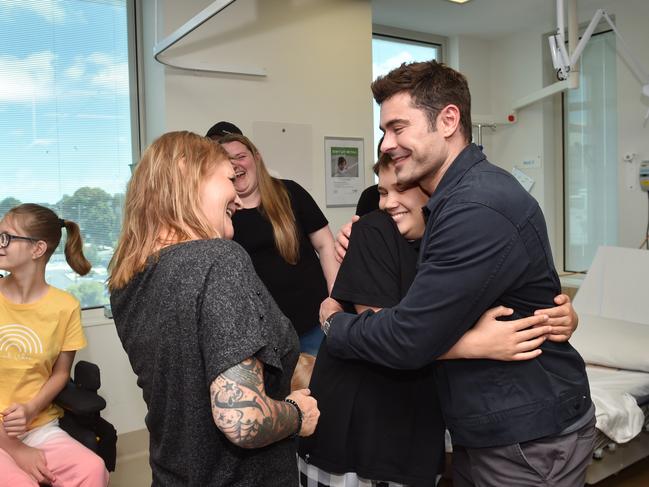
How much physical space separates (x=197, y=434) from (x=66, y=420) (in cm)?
147

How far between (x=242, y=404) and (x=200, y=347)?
0.13 meters

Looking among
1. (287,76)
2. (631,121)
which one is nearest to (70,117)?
(287,76)

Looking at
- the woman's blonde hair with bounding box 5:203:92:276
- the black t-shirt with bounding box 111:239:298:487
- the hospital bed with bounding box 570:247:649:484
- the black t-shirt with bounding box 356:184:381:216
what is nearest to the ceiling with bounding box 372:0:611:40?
the hospital bed with bounding box 570:247:649:484

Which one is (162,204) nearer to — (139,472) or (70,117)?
(139,472)

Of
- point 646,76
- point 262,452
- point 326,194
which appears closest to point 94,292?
point 326,194

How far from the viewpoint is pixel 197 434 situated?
103 centimetres

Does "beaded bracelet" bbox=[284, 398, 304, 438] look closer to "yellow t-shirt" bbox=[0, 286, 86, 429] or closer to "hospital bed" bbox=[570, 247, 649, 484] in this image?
"yellow t-shirt" bbox=[0, 286, 86, 429]

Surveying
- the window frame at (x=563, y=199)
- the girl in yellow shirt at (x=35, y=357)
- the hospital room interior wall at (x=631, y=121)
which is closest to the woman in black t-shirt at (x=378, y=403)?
the girl in yellow shirt at (x=35, y=357)

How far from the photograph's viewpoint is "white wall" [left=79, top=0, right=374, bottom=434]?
10.7 feet

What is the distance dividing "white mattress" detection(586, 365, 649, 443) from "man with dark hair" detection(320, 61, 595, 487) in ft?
4.63

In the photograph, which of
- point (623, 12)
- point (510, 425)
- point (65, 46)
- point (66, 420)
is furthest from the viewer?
point (623, 12)

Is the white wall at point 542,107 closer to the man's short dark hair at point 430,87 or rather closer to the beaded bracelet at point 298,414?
the man's short dark hair at point 430,87

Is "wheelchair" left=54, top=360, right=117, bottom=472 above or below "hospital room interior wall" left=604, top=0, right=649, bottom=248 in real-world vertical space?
below

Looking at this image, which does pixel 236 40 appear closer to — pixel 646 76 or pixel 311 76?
pixel 311 76
